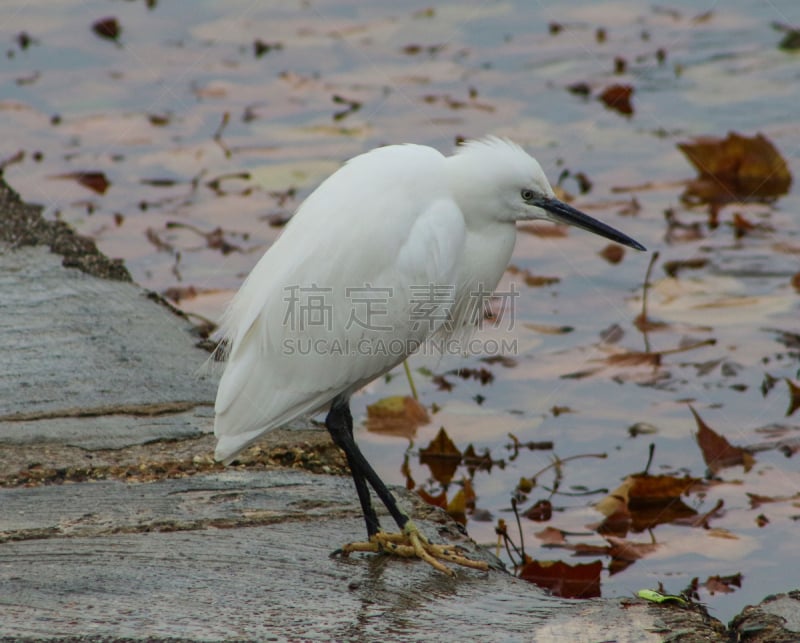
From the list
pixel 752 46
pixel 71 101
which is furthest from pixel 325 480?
pixel 752 46

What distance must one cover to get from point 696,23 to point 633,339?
509cm

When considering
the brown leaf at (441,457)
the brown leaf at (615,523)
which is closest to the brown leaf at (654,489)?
the brown leaf at (615,523)

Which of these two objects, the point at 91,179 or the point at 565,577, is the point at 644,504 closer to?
the point at 565,577

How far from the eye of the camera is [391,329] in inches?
145

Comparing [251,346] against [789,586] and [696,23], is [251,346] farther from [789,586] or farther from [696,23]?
[696,23]

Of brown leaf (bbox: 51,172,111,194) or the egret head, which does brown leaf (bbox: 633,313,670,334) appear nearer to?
the egret head

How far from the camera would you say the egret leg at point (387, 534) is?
338 cm

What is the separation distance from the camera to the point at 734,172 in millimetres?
7121

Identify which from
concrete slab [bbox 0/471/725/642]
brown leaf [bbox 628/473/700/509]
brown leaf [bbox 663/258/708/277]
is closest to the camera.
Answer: concrete slab [bbox 0/471/725/642]

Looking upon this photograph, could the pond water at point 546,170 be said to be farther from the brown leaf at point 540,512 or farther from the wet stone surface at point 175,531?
the wet stone surface at point 175,531

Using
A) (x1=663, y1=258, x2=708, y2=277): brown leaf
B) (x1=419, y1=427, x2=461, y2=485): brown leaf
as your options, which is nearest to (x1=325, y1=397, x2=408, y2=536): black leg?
(x1=419, y1=427, x2=461, y2=485): brown leaf

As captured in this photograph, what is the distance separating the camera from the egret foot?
3357 millimetres

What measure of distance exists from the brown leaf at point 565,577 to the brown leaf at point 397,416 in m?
1.32

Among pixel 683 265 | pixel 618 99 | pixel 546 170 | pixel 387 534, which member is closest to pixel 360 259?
pixel 387 534
